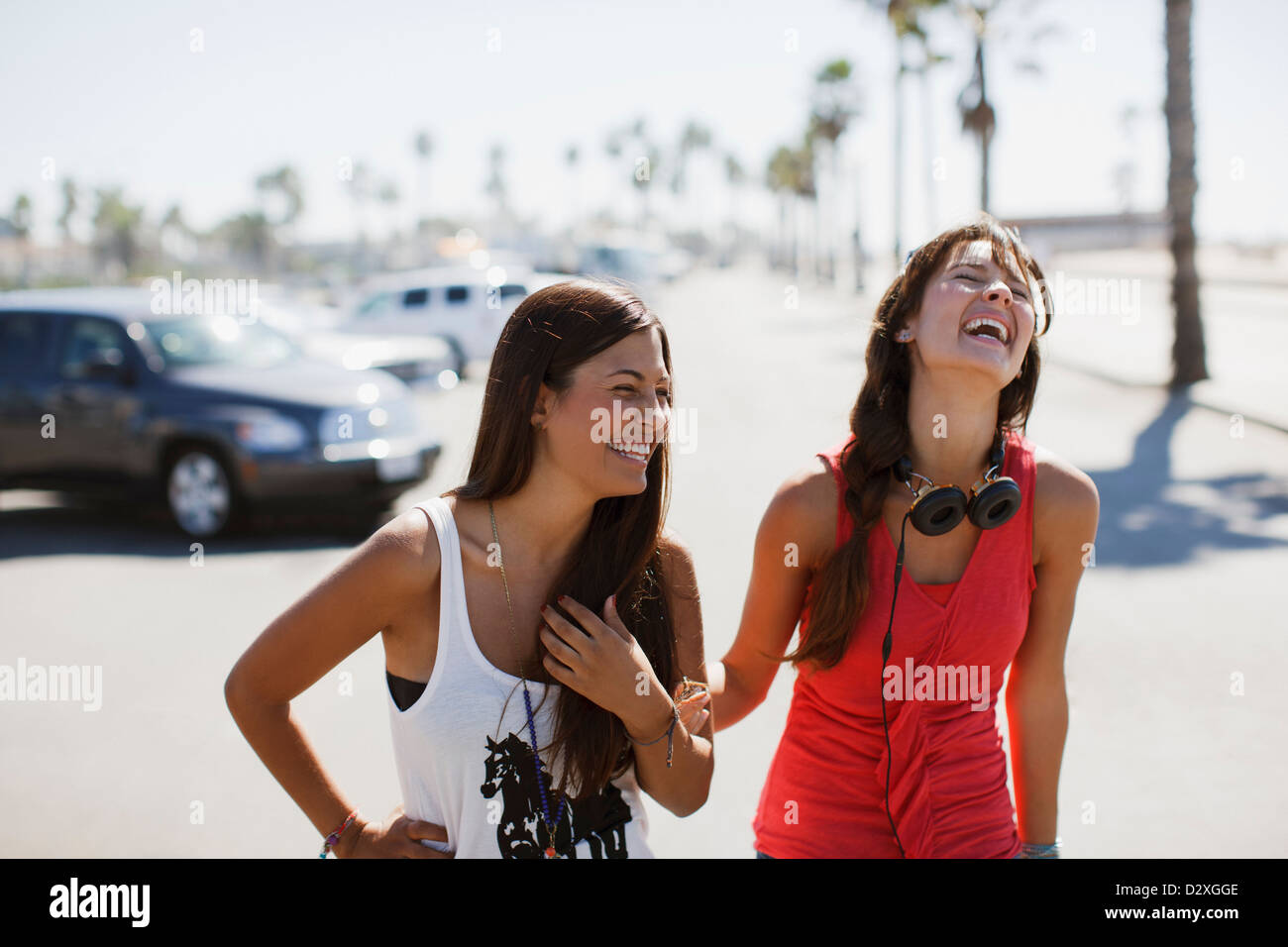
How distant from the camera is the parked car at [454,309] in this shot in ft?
72.1

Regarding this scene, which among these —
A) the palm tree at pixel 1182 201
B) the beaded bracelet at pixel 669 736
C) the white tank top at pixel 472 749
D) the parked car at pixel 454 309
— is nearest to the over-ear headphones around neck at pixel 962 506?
the beaded bracelet at pixel 669 736

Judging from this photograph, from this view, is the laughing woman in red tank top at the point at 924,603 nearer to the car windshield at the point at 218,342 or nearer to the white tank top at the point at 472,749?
the white tank top at the point at 472,749

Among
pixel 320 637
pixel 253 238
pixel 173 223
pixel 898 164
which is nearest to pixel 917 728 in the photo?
pixel 320 637

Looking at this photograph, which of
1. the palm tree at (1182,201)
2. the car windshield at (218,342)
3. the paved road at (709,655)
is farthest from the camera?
the palm tree at (1182,201)

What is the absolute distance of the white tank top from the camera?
1849 millimetres

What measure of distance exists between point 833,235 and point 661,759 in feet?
252

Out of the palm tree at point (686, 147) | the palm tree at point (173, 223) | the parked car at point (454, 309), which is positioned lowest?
the parked car at point (454, 309)

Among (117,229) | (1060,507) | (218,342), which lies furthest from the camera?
(117,229)

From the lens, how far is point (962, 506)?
88.4 inches

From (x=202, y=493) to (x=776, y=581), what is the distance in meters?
7.38

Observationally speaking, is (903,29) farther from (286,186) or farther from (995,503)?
(286,186)

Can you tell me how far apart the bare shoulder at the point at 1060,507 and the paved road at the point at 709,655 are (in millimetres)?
474
